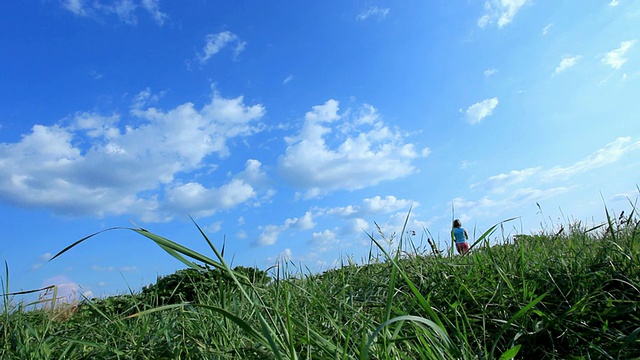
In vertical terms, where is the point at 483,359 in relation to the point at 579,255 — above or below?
below

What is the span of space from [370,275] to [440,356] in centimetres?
196

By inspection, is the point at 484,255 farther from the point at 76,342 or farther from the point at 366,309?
the point at 76,342

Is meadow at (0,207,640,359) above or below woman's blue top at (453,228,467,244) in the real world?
below

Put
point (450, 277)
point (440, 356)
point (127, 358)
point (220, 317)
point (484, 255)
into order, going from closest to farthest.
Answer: point (440, 356) → point (127, 358) → point (220, 317) → point (450, 277) → point (484, 255)

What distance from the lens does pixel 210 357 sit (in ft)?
7.93

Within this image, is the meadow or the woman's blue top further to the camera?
the woman's blue top

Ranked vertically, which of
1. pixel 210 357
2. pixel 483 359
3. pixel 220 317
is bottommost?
pixel 483 359

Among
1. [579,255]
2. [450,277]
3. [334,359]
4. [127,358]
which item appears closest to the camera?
[334,359]

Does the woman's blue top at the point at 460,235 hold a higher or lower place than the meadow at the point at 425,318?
higher

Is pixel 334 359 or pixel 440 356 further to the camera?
pixel 440 356

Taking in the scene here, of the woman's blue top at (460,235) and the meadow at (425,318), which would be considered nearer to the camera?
the meadow at (425,318)

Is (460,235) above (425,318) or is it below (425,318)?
above

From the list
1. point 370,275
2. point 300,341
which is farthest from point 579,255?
point 300,341

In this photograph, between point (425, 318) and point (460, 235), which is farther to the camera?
point (460, 235)
